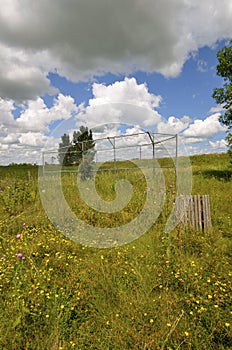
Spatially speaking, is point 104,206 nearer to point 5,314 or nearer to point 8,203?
point 8,203

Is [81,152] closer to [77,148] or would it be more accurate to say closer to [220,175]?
[77,148]

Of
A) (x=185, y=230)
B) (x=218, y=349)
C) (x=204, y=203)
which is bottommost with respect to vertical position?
(x=218, y=349)

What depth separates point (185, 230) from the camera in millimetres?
4809

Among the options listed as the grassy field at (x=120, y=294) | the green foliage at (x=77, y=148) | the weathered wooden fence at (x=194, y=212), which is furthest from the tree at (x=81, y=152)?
the grassy field at (x=120, y=294)

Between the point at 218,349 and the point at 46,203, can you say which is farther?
the point at 46,203

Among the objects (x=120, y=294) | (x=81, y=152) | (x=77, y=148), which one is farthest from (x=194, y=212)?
(x=77, y=148)

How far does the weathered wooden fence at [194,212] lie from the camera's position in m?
5.02

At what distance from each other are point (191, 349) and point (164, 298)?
61cm

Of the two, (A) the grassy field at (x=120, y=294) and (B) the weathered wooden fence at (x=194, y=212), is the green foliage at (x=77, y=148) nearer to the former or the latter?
(B) the weathered wooden fence at (x=194, y=212)

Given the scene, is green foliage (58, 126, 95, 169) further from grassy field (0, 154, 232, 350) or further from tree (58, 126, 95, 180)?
grassy field (0, 154, 232, 350)

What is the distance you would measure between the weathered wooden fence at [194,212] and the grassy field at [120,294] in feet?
0.83

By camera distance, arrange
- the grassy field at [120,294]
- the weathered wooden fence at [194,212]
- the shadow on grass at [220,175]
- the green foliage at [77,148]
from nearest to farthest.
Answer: the grassy field at [120,294], the weathered wooden fence at [194,212], the green foliage at [77,148], the shadow on grass at [220,175]

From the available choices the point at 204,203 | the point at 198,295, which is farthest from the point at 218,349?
the point at 204,203

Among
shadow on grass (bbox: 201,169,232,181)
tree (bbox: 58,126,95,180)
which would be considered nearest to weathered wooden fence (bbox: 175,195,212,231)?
tree (bbox: 58,126,95,180)
